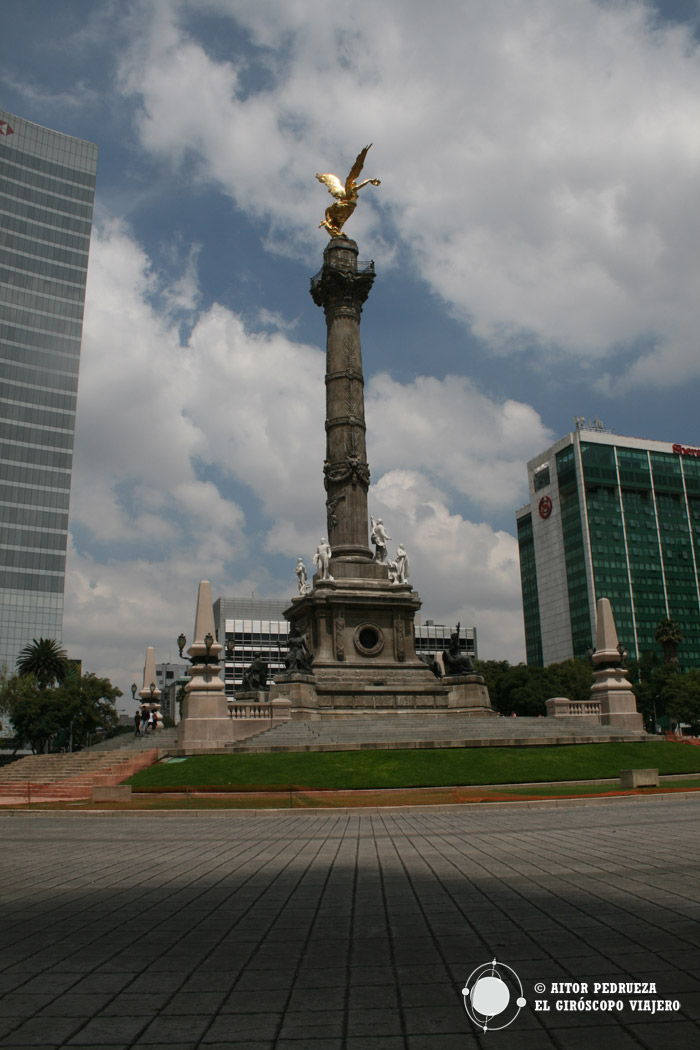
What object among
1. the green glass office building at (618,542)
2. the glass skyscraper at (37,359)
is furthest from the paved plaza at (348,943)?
the green glass office building at (618,542)

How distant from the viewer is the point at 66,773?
1201 inches

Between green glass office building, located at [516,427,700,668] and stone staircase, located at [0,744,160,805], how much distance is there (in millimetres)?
104502

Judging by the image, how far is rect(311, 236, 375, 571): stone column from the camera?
148 feet

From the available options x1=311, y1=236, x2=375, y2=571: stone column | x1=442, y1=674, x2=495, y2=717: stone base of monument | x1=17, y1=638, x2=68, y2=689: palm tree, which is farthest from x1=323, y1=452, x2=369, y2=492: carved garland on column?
x1=17, y1=638, x2=68, y2=689: palm tree

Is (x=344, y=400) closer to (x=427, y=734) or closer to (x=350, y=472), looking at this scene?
(x=350, y=472)

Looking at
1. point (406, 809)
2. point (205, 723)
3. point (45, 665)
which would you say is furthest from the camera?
point (45, 665)

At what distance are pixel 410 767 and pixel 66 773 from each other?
1443cm

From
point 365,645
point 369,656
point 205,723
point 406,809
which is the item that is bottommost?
point 406,809

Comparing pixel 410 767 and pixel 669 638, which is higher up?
pixel 669 638

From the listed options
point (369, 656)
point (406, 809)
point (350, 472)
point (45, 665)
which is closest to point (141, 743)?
point (369, 656)

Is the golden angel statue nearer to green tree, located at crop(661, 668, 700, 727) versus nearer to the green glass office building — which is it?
green tree, located at crop(661, 668, 700, 727)

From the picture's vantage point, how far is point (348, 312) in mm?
48594

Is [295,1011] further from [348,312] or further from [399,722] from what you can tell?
[348,312]

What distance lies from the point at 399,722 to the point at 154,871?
2434 centimetres
